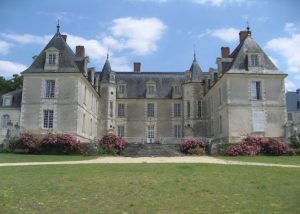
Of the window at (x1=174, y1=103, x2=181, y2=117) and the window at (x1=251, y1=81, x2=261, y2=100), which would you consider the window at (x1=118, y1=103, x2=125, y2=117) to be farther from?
the window at (x1=251, y1=81, x2=261, y2=100)

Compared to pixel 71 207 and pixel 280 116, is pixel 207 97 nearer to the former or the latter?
pixel 280 116

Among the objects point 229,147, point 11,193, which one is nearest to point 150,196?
point 11,193

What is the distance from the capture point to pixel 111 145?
22641mm

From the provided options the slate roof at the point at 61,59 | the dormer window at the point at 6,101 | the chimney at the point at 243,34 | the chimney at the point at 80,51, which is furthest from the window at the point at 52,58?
the chimney at the point at 243,34

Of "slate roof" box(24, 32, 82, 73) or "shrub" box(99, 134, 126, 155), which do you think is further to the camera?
"slate roof" box(24, 32, 82, 73)

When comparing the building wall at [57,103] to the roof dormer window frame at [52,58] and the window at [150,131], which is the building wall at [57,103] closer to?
the roof dormer window frame at [52,58]

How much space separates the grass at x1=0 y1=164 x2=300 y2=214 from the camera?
21.4 feet

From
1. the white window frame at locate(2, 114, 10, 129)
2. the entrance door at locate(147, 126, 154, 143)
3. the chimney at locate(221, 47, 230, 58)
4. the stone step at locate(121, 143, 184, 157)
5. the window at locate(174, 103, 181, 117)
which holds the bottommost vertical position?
the stone step at locate(121, 143, 184, 157)

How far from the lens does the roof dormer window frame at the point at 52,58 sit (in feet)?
79.4

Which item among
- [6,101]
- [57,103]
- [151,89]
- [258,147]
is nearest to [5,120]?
[6,101]

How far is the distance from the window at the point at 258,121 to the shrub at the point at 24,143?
13744 millimetres

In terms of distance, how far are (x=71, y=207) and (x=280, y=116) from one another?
65.1ft

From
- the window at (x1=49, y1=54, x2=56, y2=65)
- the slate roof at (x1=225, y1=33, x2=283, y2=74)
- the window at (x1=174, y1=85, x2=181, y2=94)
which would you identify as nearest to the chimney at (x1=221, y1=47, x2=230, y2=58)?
the slate roof at (x1=225, y1=33, x2=283, y2=74)

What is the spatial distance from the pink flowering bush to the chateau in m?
1.24
